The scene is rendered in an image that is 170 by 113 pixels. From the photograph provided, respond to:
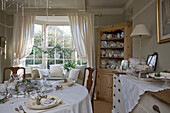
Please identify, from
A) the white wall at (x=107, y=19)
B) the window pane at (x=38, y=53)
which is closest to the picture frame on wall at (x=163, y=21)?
the white wall at (x=107, y=19)

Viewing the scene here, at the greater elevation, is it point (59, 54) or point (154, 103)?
point (59, 54)

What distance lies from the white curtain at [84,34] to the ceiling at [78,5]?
0.24 m

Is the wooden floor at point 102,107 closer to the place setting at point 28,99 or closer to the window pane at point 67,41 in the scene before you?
the place setting at point 28,99

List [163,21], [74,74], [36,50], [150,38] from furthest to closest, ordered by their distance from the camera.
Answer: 1. [36,50]
2. [74,74]
3. [150,38]
4. [163,21]

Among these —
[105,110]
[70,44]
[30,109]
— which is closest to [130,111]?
[30,109]

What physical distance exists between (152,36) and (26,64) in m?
4.00

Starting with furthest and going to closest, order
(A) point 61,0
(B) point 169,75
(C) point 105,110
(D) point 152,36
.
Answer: (A) point 61,0, (C) point 105,110, (D) point 152,36, (B) point 169,75

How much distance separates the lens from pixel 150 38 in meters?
2.41

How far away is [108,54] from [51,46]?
2.14 m

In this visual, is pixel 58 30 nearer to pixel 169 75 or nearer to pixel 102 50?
pixel 102 50

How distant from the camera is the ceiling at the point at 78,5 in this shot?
3715mm

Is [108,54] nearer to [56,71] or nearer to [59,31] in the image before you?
[56,71]

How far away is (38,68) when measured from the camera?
4.22 meters

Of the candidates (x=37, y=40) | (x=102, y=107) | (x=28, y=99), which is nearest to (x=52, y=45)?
(x=37, y=40)
